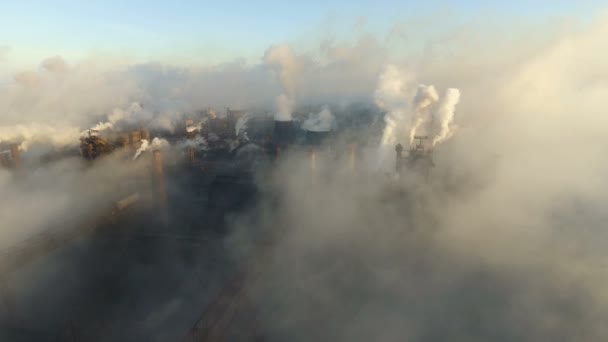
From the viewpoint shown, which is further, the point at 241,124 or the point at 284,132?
the point at 241,124

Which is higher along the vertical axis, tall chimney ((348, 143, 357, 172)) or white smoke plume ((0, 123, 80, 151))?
white smoke plume ((0, 123, 80, 151))

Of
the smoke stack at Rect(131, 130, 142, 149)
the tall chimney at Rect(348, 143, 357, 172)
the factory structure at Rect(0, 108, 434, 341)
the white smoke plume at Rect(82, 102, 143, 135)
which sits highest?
the white smoke plume at Rect(82, 102, 143, 135)

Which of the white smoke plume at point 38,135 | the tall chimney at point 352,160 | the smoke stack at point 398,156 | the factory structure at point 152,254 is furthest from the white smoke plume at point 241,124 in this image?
the smoke stack at point 398,156

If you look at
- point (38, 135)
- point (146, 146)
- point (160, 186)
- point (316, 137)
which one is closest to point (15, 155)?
point (38, 135)

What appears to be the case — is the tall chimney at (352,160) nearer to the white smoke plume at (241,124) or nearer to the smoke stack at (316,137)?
the smoke stack at (316,137)

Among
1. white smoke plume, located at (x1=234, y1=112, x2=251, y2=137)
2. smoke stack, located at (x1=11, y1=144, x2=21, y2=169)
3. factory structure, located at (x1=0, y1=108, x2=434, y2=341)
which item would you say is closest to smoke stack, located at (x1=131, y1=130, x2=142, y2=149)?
factory structure, located at (x1=0, y1=108, x2=434, y2=341)

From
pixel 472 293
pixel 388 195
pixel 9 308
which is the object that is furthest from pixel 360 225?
pixel 9 308

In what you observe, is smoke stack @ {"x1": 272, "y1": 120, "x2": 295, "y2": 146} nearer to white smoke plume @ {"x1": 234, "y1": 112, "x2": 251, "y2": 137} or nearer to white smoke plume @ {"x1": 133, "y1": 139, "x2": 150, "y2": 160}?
white smoke plume @ {"x1": 234, "y1": 112, "x2": 251, "y2": 137}

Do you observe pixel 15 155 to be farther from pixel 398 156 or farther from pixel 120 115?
pixel 398 156
